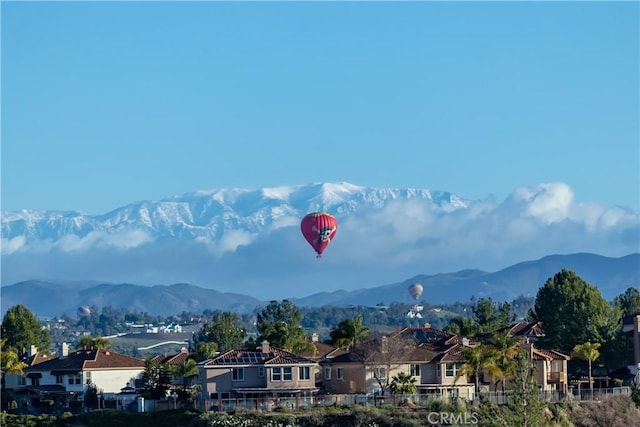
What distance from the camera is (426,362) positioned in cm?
10012

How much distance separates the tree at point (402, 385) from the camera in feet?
315

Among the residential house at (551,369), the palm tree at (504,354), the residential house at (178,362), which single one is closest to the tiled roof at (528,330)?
the residential house at (551,369)

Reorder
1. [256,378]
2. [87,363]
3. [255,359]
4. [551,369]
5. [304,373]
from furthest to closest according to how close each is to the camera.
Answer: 1. [87,363]
2. [551,369]
3. [255,359]
4. [304,373]
5. [256,378]

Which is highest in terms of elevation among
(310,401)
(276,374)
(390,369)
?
→ (390,369)

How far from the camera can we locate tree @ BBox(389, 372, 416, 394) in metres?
96.1

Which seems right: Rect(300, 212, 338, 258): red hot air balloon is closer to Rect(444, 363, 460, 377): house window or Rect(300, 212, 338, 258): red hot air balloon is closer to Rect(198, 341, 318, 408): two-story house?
Rect(444, 363, 460, 377): house window

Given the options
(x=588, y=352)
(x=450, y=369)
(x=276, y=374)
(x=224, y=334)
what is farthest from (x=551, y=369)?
(x=224, y=334)

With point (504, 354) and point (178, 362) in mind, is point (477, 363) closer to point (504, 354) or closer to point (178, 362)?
point (504, 354)

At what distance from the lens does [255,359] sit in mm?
97188

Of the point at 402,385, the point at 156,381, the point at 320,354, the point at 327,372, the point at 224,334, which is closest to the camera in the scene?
the point at 402,385

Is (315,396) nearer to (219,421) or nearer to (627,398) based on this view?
(219,421)

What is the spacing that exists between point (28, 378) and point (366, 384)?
28817 mm

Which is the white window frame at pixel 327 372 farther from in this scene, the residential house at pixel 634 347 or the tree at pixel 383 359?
the residential house at pixel 634 347

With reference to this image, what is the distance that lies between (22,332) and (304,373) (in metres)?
49.3
